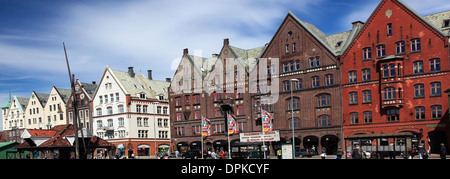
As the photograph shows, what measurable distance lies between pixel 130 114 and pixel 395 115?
2360 inches

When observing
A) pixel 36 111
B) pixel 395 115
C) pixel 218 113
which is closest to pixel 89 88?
pixel 36 111

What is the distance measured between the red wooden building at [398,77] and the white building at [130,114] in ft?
161

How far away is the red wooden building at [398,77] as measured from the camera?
6600cm

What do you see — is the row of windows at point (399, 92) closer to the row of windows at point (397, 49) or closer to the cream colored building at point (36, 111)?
the row of windows at point (397, 49)

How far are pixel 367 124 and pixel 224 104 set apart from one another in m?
28.2

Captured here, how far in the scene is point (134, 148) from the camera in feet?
351

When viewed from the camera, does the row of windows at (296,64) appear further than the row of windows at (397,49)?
Yes

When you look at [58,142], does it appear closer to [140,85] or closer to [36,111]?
[140,85]

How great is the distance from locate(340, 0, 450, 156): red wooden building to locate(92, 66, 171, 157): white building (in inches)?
1938

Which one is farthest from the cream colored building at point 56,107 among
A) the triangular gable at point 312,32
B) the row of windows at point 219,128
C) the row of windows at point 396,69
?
the row of windows at point 396,69

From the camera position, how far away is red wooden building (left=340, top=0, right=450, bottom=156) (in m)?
66.0

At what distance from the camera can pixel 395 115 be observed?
69.9m
